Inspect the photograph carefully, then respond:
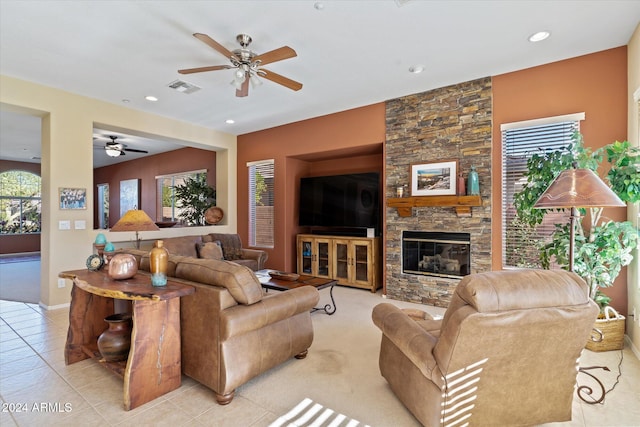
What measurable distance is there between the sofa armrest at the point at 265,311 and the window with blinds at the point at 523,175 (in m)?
2.65

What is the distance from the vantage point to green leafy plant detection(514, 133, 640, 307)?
101 inches

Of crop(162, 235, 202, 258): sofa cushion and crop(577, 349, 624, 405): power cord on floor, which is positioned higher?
crop(162, 235, 202, 258): sofa cushion

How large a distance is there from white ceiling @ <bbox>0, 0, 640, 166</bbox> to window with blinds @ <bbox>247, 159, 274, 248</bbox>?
209 cm

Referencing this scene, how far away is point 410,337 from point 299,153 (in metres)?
4.44

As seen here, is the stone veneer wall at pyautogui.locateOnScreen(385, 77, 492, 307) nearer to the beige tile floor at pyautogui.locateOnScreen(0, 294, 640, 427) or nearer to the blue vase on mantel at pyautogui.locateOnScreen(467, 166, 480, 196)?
the blue vase on mantel at pyautogui.locateOnScreen(467, 166, 480, 196)

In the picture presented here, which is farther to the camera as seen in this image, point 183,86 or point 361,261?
point 361,261

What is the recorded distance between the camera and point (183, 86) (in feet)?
13.8

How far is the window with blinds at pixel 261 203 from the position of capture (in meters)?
6.30

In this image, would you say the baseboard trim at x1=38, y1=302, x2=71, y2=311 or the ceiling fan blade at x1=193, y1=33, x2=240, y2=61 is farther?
the baseboard trim at x1=38, y1=302, x2=71, y2=311

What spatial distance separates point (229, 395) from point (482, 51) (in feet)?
12.8

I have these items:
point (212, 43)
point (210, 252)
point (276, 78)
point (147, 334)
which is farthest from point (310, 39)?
point (210, 252)

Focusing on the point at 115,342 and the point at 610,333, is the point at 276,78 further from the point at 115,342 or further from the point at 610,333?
the point at 610,333

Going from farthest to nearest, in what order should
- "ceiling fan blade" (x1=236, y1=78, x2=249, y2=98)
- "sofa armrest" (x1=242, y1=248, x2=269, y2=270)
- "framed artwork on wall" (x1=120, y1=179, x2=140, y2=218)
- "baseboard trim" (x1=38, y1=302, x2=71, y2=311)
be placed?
"framed artwork on wall" (x1=120, y1=179, x2=140, y2=218), "sofa armrest" (x1=242, y1=248, x2=269, y2=270), "baseboard trim" (x1=38, y1=302, x2=71, y2=311), "ceiling fan blade" (x1=236, y1=78, x2=249, y2=98)

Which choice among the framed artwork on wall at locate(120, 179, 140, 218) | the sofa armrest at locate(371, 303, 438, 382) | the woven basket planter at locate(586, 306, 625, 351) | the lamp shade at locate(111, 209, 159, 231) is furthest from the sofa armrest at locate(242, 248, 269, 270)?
the framed artwork on wall at locate(120, 179, 140, 218)
